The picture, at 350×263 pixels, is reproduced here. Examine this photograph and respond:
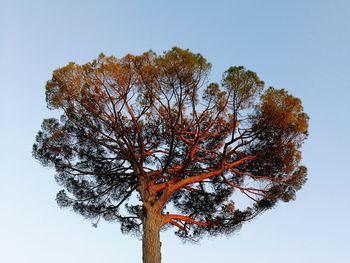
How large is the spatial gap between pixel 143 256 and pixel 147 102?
3427mm

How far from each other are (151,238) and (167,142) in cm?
286

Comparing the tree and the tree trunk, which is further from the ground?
the tree

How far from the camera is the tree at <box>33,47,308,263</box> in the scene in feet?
32.7

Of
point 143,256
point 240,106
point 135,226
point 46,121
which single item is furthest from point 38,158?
point 240,106

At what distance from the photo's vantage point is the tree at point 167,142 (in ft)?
32.7

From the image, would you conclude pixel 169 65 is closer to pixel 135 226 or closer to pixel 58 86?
pixel 58 86

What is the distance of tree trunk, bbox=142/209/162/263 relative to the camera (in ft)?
31.1

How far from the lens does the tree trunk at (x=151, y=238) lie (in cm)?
947

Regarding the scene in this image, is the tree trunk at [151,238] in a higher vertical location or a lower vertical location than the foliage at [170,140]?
lower

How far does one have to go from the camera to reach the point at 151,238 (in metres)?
9.67

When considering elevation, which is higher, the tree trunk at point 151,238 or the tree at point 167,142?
the tree at point 167,142

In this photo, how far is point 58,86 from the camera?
10.8 metres

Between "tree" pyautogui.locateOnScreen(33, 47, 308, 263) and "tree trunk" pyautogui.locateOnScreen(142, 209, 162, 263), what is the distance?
0.07ft

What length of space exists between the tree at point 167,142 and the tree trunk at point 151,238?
0.02m
